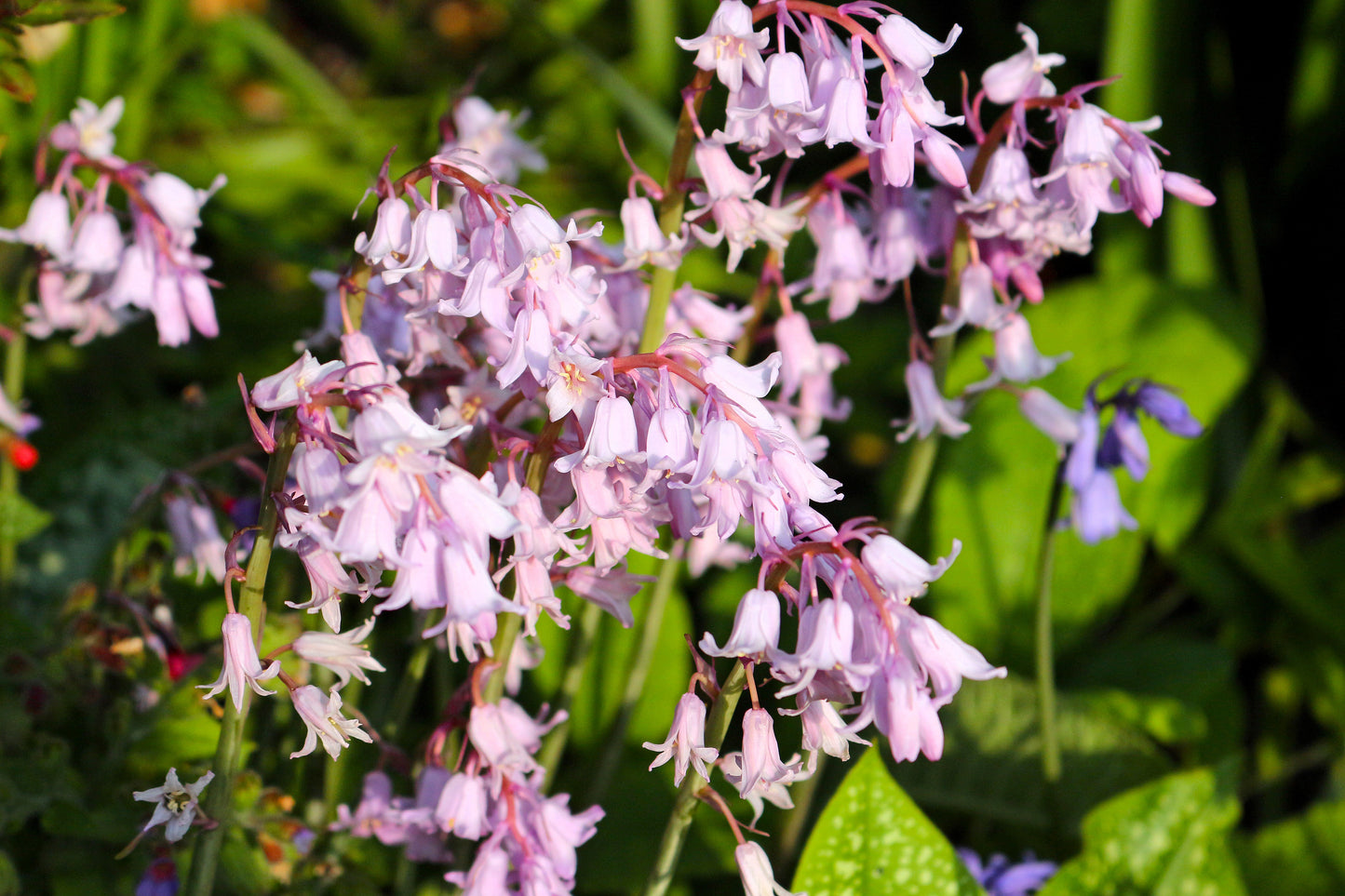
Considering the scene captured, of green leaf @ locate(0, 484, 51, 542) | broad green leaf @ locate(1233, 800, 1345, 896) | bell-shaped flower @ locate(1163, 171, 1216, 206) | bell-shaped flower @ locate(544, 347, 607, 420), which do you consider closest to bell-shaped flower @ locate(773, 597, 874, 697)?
bell-shaped flower @ locate(544, 347, 607, 420)

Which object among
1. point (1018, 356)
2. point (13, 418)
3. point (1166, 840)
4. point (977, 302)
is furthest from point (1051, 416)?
point (13, 418)

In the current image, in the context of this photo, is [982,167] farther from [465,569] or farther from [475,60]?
[475,60]

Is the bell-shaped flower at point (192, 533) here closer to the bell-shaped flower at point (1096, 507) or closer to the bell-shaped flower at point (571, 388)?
the bell-shaped flower at point (571, 388)

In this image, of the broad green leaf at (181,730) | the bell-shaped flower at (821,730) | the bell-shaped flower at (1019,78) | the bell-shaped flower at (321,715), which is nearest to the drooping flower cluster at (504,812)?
the bell-shaped flower at (321,715)

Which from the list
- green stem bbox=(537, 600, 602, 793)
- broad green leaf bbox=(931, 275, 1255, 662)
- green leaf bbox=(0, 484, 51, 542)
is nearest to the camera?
green stem bbox=(537, 600, 602, 793)

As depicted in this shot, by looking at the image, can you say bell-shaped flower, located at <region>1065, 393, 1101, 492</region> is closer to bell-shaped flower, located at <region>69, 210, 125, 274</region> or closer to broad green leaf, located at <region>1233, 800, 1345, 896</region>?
broad green leaf, located at <region>1233, 800, 1345, 896</region>

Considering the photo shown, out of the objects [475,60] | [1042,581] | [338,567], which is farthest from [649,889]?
[475,60]
